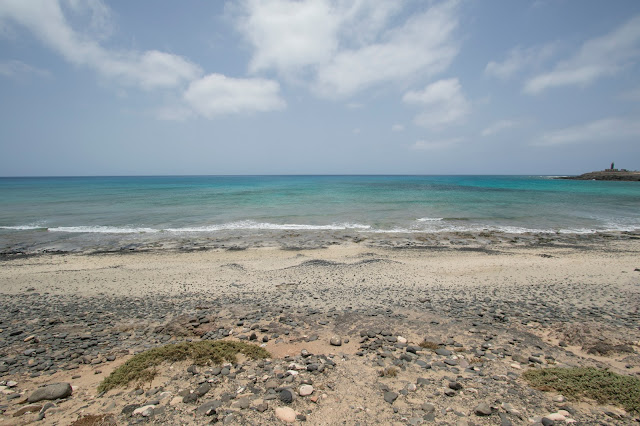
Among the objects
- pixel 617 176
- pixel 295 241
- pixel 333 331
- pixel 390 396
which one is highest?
pixel 617 176

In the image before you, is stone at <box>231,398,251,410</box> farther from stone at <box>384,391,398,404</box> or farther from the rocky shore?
the rocky shore

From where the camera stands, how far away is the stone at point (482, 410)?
3764mm

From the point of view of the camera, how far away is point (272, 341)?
6.02 m

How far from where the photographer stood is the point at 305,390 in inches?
168

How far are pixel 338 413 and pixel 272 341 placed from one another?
2485 millimetres

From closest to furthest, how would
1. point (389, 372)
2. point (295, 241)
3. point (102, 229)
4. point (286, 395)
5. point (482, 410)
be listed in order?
point (482, 410), point (286, 395), point (389, 372), point (295, 241), point (102, 229)

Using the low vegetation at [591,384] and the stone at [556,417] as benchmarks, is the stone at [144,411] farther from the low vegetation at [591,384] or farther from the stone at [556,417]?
the low vegetation at [591,384]

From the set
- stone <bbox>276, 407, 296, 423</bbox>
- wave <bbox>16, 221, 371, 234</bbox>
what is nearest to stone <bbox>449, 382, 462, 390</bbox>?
stone <bbox>276, 407, 296, 423</bbox>

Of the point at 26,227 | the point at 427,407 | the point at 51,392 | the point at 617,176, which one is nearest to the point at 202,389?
the point at 51,392

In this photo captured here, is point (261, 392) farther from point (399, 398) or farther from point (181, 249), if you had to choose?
point (181, 249)

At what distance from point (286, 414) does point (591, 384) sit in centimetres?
454

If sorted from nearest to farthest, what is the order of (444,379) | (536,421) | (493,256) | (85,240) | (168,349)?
(536,421), (444,379), (168,349), (493,256), (85,240)

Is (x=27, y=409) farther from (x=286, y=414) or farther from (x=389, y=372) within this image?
(x=389, y=372)

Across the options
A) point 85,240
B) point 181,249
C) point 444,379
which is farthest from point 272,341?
point 85,240
